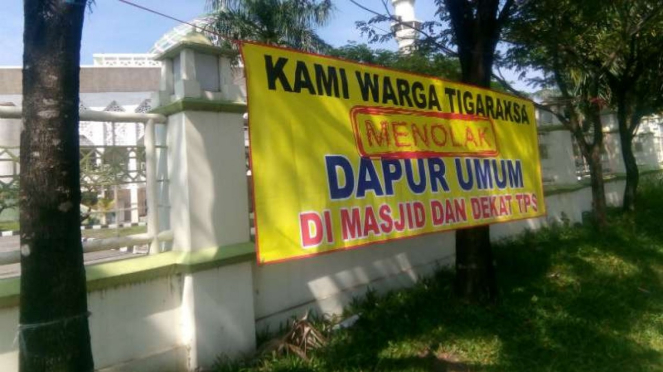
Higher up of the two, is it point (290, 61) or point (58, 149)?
point (290, 61)

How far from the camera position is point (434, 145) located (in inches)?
158

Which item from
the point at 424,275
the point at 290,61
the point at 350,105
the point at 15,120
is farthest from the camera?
the point at 424,275

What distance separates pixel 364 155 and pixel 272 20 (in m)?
8.00

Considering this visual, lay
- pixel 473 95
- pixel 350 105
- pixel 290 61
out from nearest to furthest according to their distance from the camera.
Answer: pixel 290 61, pixel 350 105, pixel 473 95

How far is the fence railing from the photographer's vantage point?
3.09 meters

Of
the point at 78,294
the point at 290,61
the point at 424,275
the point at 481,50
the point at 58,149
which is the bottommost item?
the point at 424,275

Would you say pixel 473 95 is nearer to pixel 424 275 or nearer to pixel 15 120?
pixel 424 275

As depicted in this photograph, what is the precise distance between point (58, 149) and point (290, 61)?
1627mm

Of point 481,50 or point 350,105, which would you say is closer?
point 350,105

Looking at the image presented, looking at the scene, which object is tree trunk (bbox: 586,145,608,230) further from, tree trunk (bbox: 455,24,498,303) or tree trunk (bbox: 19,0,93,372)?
tree trunk (bbox: 19,0,93,372)

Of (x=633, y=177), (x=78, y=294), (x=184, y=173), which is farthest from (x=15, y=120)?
(x=633, y=177)

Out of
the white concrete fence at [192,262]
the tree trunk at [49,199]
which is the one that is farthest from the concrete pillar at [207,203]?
the tree trunk at [49,199]

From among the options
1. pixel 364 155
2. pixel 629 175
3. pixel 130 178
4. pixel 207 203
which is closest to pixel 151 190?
pixel 130 178

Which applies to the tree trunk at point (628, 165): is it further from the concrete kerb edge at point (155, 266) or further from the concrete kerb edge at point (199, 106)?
the concrete kerb edge at point (155, 266)
